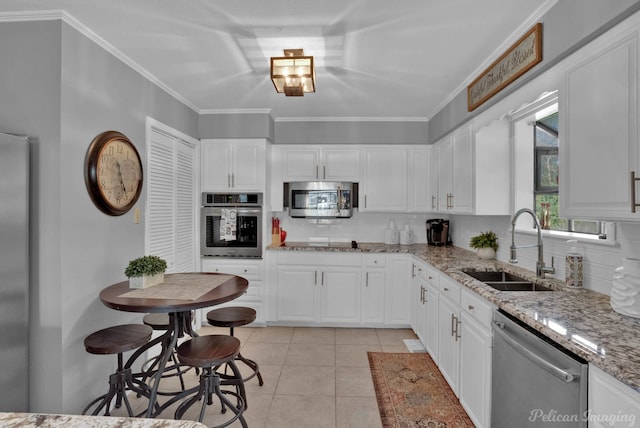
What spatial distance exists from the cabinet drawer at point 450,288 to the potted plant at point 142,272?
2.11 meters

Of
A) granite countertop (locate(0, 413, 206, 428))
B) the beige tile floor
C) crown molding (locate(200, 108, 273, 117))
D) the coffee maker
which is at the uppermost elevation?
crown molding (locate(200, 108, 273, 117))

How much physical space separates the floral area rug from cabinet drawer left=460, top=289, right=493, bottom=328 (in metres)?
0.75

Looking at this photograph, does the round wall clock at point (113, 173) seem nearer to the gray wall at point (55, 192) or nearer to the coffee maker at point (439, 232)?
the gray wall at point (55, 192)

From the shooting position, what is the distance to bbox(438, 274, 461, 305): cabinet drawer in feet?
7.93

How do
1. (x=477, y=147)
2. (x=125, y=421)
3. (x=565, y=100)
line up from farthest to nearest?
(x=477, y=147) < (x=565, y=100) < (x=125, y=421)

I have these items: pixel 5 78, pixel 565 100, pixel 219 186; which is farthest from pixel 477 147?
pixel 5 78

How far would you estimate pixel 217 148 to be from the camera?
13.4ft

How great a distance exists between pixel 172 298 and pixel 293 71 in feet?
5.59

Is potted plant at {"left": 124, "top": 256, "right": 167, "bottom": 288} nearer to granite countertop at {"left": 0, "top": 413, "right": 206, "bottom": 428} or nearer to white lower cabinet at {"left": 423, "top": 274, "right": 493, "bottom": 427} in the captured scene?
granite countertop at {"left": 0, "top": 413, "right": 206, "bottom": 428}

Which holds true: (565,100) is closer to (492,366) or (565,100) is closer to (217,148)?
(492,366)

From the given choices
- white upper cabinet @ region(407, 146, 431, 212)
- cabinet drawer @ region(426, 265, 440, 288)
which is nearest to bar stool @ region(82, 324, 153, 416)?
cabinet drawer @ region(426, 265, 440, 288)

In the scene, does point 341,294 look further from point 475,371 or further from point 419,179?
point 475,371

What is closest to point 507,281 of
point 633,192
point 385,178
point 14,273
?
point 633,192

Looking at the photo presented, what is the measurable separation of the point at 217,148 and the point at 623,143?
369cm
